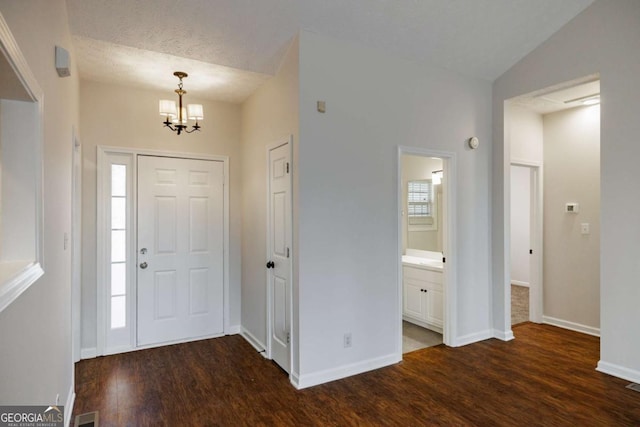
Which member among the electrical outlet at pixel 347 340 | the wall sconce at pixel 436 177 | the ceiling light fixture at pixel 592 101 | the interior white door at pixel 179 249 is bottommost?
the electrical outlet at pixel 347 340

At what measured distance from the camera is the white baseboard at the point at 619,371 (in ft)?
10.0

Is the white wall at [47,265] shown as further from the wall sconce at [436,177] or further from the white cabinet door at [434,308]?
the wall sconce at [436,177]

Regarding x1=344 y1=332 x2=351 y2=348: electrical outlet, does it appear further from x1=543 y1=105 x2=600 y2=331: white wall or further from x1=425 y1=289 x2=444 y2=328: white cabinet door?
x1=543 y1=105 x2=600 y2=331: white wall

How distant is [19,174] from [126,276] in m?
2.57

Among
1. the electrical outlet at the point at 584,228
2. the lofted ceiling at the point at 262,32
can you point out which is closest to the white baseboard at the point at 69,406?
the lofted ceiling at the point at 262,32

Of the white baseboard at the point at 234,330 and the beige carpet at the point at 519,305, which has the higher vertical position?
the white baseboard at the point at 234,330

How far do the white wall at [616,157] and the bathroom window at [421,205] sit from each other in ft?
6.91

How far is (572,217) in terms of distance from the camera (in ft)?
14.8

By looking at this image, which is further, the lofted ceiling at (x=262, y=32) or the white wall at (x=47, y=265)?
the lofted ceiling at (x=262, y=32)

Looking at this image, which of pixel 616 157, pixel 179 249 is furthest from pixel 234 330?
pixel 616 157

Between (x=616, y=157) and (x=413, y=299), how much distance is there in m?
2.57

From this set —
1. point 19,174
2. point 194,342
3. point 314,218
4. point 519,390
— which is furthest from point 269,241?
point 519,390

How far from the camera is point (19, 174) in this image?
60.6 inches

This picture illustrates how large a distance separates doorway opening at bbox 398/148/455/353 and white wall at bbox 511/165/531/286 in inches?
125
